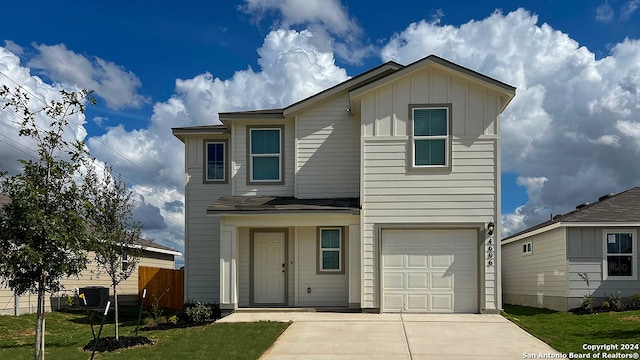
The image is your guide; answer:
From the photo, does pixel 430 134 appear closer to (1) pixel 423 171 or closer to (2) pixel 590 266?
(1) pixel 423 171

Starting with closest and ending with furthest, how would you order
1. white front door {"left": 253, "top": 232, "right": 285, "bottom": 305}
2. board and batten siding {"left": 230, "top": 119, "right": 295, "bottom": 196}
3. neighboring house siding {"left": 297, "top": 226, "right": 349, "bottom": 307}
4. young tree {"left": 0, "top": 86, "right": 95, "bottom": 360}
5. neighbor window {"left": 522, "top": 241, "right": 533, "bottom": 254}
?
1. young tree {"left": 0, "top": 86, "right": 95, "bottom": 360}
2. neighboring house siding {"left": 297, "top": 226, "right": 349, "bottom": 307}
3. white front door {"left": 253, "top": 232, "right": 285, "bottom": 305}
4. board and batten siding {"left": 230, "top": 119, "right": 295, "bottom": 196}
5. neighbor window {"left": 522, "top": 241, "right": 533, "bottom": 254}

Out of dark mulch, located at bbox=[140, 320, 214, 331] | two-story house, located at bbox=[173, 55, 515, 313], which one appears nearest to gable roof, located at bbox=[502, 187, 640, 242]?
two-story house, located at bbox=[173, 55, 515, 313]

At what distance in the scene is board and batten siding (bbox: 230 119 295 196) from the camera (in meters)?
17.8

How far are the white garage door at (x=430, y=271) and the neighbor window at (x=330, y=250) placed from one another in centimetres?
158

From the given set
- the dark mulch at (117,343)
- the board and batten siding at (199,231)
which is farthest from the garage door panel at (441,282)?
the dark mulch at (117,343)

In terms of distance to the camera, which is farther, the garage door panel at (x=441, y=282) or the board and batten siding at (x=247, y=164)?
the board and batten siding at (x=247, y=164)

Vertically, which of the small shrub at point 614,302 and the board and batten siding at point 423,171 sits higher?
the board and batten siding at point 423,171

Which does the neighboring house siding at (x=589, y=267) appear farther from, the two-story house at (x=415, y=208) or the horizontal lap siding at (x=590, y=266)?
the two-story house at (x=415, y=208)

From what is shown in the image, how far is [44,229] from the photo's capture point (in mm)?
8820

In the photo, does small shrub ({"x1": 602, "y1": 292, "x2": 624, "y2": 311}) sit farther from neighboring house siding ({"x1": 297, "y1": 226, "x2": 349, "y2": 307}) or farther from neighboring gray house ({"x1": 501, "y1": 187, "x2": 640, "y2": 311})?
neighboring house siding ({"x1": 297, "y1": 226, "x2": 349, "y2": 307})

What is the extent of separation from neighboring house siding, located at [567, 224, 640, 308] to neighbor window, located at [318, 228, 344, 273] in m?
7.34

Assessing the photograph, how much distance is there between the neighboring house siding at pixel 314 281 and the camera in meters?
16.9

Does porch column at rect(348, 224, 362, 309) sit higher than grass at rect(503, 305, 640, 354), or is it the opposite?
porch column at rect(348, 224, 362, 309)

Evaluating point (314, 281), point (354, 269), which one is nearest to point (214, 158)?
point (314, 281)
